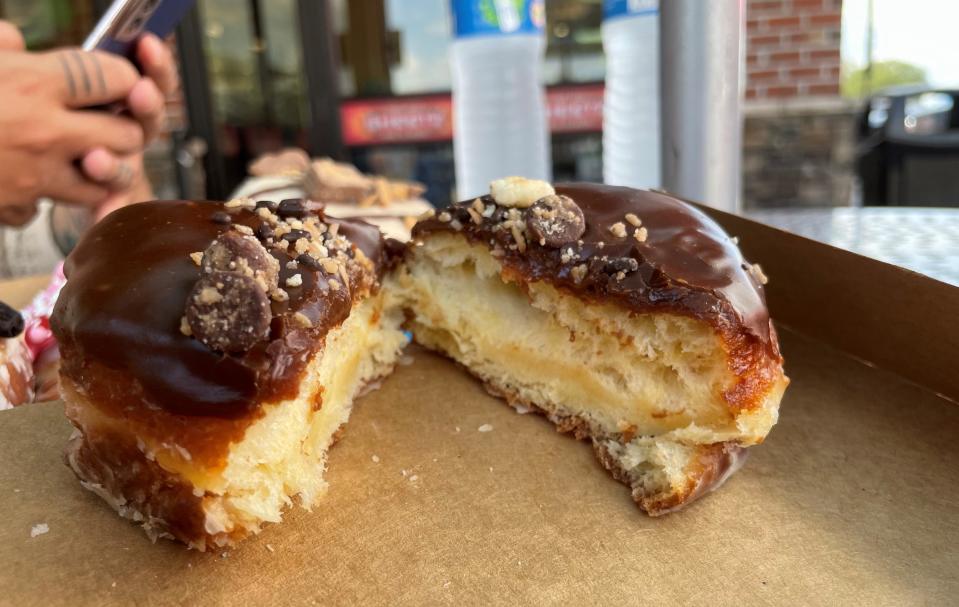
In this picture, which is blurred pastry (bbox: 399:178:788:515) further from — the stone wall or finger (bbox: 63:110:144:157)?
the stone wall

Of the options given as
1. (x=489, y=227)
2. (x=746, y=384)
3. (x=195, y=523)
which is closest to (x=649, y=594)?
(x=746, y=384)

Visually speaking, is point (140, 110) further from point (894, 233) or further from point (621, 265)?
point (894, 233)

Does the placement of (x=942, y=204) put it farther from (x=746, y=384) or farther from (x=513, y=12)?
(x=746, y=384)

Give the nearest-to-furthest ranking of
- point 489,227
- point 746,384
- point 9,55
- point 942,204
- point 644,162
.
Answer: point 746,384 → point 489,227 → point 9,55 → point 644,162 → point 942,204

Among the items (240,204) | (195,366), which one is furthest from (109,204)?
(195,366)

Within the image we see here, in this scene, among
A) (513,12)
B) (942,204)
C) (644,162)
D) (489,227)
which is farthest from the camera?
(942,204)

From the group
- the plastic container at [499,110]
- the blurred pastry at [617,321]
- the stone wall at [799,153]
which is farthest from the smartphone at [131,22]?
the stone wall at [799,153]
